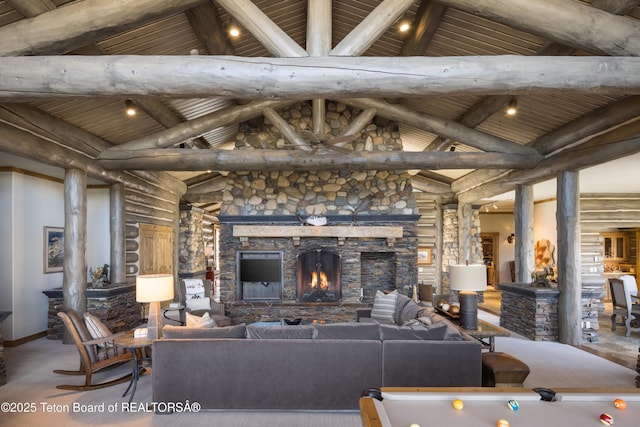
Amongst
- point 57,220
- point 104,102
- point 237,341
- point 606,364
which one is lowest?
point 606,364

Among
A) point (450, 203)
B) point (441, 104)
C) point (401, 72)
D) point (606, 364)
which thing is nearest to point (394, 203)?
point (441, 104)

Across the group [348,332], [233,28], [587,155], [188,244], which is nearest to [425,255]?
[587,155]

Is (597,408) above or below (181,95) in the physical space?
below

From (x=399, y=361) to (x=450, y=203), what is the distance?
900cm

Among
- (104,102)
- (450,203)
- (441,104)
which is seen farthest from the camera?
(450,203)

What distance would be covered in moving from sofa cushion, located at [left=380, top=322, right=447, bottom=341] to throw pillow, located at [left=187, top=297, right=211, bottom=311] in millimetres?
4546

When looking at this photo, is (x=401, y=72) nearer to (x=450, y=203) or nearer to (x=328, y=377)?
(x=328, y=377)

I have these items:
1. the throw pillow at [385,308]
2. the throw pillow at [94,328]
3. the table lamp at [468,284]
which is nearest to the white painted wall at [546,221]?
the throw pillow at [385,308]

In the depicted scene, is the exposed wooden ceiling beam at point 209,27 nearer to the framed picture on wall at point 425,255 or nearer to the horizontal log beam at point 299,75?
the horizontal log beam at point 299,75

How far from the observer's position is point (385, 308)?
21.0 ft

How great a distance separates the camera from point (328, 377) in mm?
3961

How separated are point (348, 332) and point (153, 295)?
228 cm

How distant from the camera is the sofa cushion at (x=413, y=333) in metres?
4.10

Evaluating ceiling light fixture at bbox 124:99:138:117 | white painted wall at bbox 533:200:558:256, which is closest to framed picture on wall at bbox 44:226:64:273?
ceiling light fixture at bbox 124:99:138:117
